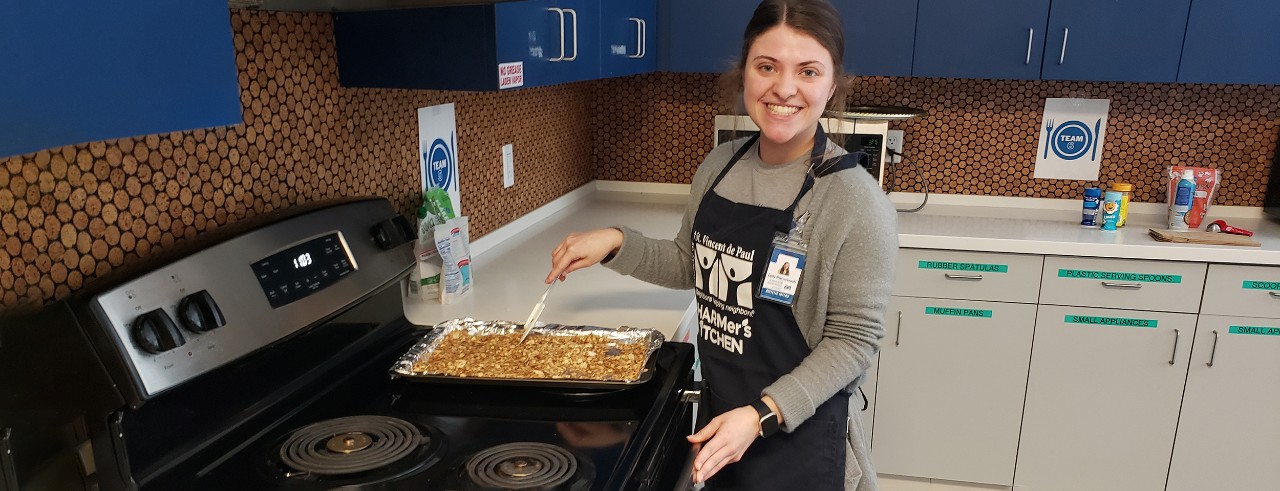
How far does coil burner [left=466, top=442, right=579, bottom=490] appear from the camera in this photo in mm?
1005

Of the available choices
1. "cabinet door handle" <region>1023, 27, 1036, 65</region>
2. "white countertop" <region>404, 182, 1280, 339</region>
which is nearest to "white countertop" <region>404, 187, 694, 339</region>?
"white countertop" <region>404, 182, 1280, 339</region>

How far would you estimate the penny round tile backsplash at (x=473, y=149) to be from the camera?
105 centimetres

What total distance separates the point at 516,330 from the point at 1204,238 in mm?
2057

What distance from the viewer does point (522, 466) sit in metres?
1.04

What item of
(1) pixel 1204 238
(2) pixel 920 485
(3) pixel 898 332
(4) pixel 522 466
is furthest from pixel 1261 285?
(4) pixel 522 466

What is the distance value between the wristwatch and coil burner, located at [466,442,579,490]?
298 mm

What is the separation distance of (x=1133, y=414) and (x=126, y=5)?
2710 mm

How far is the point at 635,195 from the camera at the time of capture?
10.5 feet

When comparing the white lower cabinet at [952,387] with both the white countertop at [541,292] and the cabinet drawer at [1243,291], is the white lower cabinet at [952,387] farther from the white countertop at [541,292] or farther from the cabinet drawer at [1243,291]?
the white countertop at [541,292]

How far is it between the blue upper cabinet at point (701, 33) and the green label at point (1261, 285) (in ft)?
5.21

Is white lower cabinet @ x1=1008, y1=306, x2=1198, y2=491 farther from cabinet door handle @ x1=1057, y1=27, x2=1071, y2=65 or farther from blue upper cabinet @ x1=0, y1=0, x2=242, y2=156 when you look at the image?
blue upper cabinet @ x1=0, y1=0, x2=242, y2=156

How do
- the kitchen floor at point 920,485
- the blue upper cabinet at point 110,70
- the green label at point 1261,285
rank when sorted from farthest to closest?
the kitchen floor at point 920,485 → the green label at point 1261,285 → the blue upper cabinet at point 110,70

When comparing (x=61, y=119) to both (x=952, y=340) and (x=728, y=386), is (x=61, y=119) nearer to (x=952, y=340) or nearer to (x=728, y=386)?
(x=728, y=386)

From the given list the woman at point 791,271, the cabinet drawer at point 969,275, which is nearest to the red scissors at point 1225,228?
the cabinet drawer at point 969,275
